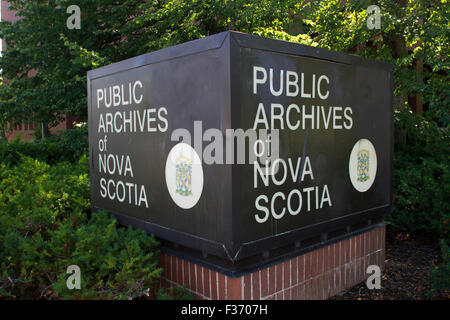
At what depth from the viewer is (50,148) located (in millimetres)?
7957

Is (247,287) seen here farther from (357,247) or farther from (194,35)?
(194,35)

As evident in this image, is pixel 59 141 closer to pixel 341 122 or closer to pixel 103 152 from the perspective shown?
pixel 103 152

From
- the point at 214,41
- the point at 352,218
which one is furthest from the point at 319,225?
the point at 214,41

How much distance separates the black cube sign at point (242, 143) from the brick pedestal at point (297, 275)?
12cm

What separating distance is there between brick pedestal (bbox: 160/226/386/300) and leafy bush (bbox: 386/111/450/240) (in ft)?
4.11

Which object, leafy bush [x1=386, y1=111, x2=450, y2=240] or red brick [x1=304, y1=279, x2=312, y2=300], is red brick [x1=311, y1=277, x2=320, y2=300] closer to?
red brick [x1=304, y1=279, x2=312, y2=300]

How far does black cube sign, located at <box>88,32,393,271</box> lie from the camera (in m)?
2.59

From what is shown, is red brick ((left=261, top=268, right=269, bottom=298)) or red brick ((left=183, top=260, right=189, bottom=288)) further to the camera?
red brick ((left=183, top=260, right=189, bottom=288))

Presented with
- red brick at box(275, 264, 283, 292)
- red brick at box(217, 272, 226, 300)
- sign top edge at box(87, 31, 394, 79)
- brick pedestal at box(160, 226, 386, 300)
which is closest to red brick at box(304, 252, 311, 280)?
brick pedestal at box(160, 226, 386, 300)

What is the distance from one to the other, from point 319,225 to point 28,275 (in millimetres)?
2170

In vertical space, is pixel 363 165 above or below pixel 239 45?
below

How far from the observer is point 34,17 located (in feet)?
31.8

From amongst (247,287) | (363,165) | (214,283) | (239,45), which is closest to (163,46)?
(363,165)

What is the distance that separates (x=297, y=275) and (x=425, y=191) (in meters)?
A: 2.67
